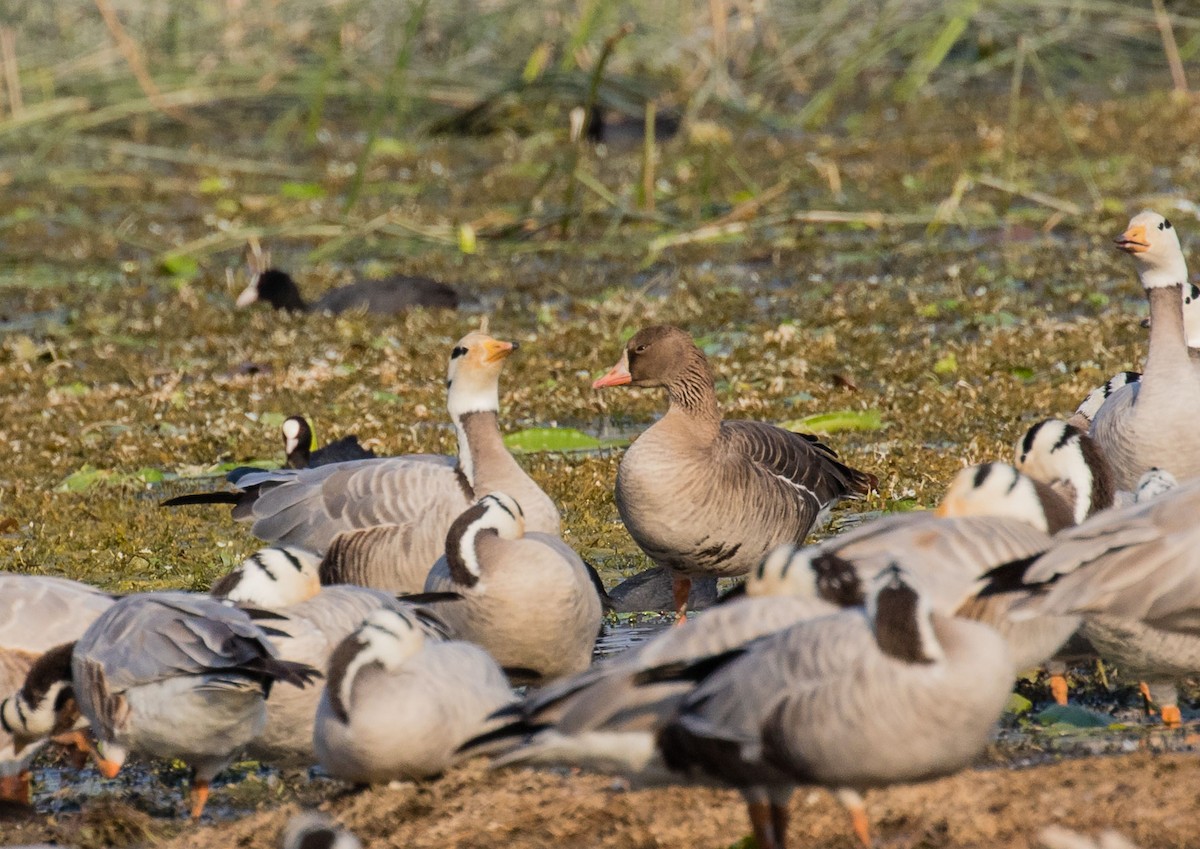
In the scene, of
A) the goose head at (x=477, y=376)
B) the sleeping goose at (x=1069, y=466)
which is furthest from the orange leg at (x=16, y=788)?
the sleeping goose at (x=1069, y=466)

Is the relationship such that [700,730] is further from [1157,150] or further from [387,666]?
[1157,150]

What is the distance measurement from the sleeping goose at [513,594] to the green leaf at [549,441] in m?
4.23

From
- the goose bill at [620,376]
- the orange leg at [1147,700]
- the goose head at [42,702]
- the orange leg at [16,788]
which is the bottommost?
the orange leg at [1147,700]

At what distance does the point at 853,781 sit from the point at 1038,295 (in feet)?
33.6

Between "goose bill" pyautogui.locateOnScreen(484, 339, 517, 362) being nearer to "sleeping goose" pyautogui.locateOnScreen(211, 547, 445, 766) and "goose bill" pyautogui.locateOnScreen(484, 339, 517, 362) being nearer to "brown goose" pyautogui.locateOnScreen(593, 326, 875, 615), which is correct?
"brown goose" pyautogui.locateOnScreen(593, 326, 875, 615)

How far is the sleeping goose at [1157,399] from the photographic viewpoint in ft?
25.2

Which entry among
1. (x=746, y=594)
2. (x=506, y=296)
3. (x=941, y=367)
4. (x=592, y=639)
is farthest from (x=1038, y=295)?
(x=746, y=594)

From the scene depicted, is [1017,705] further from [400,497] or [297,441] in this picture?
[297,441]

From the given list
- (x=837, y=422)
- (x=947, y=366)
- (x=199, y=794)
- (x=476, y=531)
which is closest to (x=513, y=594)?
(x=476, y=531)

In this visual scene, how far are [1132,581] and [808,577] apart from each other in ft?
3.29

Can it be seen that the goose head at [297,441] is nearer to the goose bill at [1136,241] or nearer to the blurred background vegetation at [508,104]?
the goose bill at [1136,241]

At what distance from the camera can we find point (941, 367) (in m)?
12.0

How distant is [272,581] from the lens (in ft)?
20.5

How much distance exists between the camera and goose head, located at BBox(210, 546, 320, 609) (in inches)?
245
